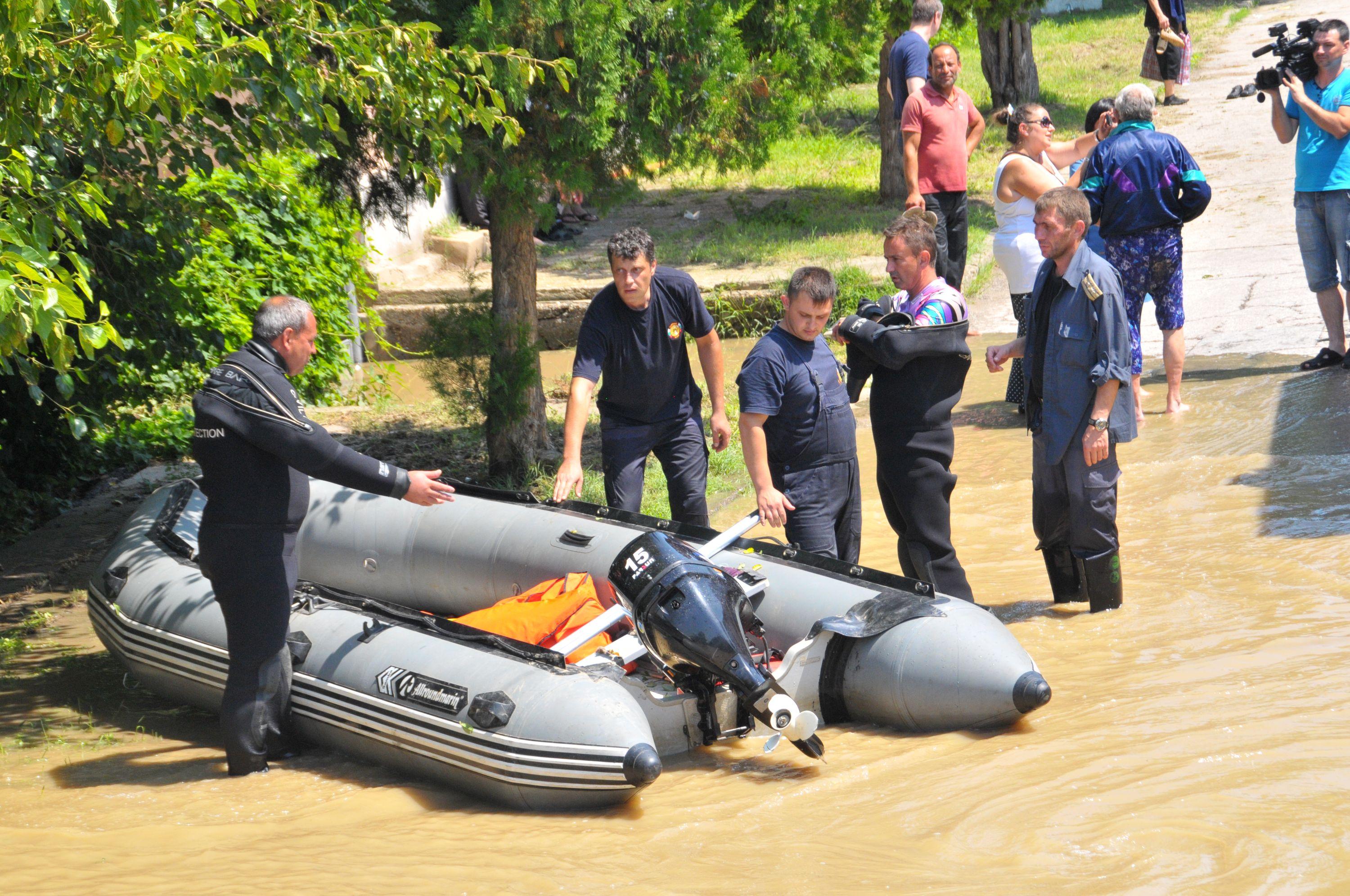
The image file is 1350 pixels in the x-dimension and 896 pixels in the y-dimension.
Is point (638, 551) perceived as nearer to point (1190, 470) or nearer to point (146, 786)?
point (146, 786)

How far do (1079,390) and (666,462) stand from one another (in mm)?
1772

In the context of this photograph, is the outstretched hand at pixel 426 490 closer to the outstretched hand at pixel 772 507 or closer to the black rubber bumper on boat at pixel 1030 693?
the outstretched hand at pixel 772 507

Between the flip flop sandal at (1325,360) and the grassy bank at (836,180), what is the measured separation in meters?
4.34

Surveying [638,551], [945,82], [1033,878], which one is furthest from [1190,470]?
[1033,878]

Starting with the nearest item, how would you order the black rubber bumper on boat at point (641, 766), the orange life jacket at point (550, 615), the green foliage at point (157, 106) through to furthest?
the green foliage at point (157, 106) → the black rubber bumper on boat at point (641, 766) → the orange life jacket at point (550, 615)

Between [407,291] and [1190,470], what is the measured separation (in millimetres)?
7495

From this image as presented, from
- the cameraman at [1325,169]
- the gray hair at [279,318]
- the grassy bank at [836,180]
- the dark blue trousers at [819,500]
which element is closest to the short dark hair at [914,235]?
the dark blue trousers at [819,500]

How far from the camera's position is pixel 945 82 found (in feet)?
26.0

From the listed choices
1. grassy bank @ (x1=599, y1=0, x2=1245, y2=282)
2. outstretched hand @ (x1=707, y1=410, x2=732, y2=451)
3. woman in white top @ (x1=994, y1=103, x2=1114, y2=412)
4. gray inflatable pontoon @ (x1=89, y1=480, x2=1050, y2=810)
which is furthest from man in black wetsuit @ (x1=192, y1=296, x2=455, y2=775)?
grassy bank @ (x1=599, y1=0, x2=1245, y2=282)

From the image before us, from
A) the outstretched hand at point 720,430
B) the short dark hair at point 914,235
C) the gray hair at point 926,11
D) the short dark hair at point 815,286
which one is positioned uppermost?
the gray hair at point 926,11

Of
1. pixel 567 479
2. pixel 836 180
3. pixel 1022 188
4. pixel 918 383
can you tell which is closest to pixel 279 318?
pixel 567 479

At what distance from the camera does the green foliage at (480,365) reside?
7191 millimetres

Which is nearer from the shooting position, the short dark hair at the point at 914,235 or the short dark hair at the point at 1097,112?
the short dark hair at the point at 914,235

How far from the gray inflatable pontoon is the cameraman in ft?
14.9
